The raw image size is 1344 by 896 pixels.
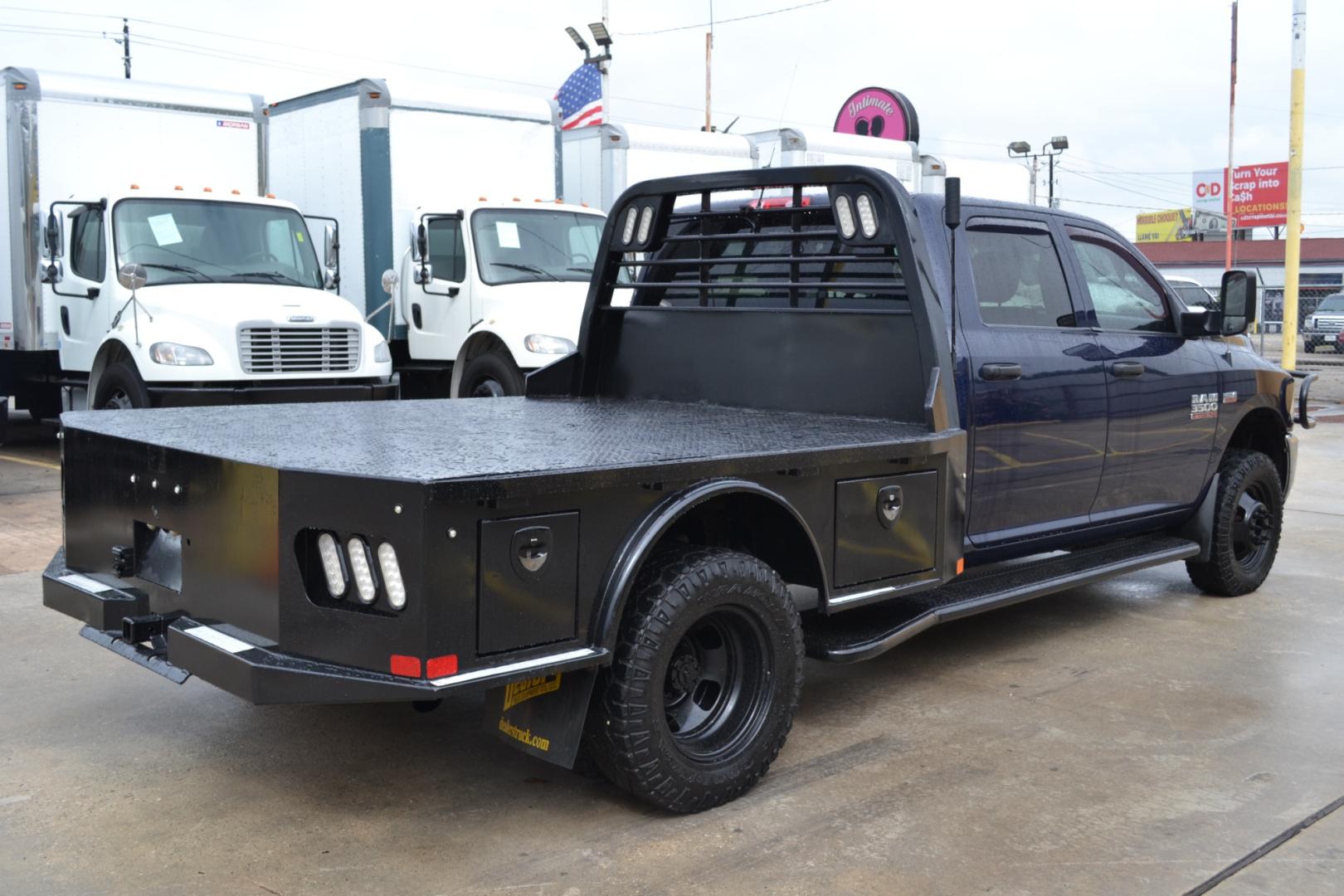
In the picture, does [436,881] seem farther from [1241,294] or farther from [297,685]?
[1241,294]

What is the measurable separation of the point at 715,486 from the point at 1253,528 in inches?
165

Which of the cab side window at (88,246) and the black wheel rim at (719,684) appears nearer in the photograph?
the black wheel rim at (719,684)

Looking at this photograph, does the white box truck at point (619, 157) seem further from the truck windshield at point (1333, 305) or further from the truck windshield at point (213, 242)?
the truck windshield at point (1333, 305)

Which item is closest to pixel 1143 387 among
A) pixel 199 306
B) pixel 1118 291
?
pixel 1118 291

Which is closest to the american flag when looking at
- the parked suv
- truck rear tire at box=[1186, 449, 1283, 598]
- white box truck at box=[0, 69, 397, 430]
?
white box truck at box=[0, 69, 397, 430]

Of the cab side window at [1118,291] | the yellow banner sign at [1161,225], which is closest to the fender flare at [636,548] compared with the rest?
the cab side window at [1118,291]

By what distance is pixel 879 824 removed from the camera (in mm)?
3842

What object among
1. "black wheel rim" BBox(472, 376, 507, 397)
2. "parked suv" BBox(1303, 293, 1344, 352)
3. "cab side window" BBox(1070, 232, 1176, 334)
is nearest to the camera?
"cab side window" BBox(1070, 232, 1176, 334)

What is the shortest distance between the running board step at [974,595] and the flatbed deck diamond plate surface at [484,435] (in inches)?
26.2

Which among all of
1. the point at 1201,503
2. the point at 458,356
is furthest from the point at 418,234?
the point at 1201,503

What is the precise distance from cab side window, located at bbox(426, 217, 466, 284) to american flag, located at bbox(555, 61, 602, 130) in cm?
890

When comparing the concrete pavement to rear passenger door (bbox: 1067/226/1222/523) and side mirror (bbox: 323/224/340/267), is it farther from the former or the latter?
side mirror (bbox: 323/224/340/267)

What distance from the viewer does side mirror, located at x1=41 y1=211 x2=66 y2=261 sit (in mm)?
10898

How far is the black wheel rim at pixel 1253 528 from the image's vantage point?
678 centimetres
